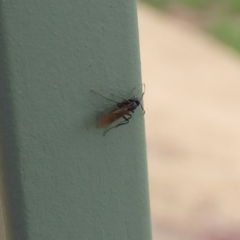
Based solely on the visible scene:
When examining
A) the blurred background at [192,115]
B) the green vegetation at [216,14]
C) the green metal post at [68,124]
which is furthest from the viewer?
the green vegetation at [216,14]

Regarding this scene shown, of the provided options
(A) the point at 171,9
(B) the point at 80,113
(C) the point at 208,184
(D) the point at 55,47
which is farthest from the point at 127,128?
(A) the point at 171,9

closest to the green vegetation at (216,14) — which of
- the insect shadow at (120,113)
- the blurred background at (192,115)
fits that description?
A: the blurred background at (192,115)

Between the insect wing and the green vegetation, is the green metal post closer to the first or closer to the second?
the insect wing

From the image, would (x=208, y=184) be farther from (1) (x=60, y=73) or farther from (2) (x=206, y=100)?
(1) (x=60, y=73)

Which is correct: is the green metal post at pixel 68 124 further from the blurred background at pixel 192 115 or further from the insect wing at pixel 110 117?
the blurred background at pixel 192 115

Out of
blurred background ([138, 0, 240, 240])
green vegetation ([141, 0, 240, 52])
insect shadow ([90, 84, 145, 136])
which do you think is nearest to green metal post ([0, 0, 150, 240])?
insect shadow ([90, 84, 145, 136])
